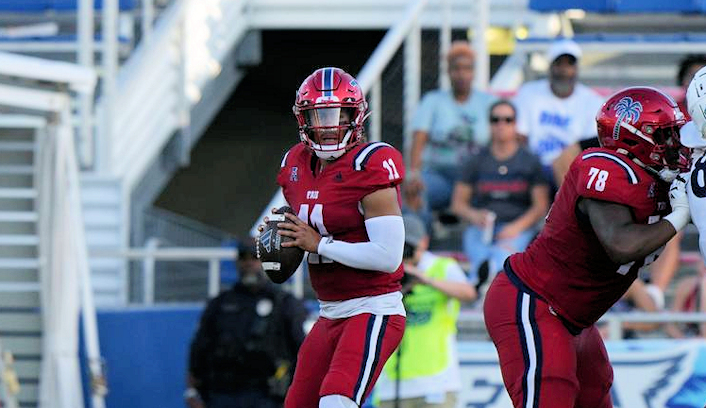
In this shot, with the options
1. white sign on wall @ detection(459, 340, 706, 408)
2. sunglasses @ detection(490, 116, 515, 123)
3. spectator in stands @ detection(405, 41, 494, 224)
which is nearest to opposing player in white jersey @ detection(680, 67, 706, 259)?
white sign on wall @ detection(459, 340, 706, 408)

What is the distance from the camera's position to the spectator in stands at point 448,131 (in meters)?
10.9

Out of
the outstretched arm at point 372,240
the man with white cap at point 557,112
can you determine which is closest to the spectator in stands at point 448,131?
the man with white cap at point 557,112

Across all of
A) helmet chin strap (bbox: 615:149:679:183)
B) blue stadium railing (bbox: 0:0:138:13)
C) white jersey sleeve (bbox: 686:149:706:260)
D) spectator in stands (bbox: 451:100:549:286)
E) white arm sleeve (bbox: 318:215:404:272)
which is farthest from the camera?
blue stadium railing (bbox: 0:0:138:13)

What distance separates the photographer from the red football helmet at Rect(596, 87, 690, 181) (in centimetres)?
636

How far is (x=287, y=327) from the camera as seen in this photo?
9.49 metres

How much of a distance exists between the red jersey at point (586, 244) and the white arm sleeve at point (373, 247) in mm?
553

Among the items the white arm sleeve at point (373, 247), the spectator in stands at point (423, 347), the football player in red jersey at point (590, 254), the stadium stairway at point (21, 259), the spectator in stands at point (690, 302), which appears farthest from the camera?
the stadium stairway at point (21, 259)

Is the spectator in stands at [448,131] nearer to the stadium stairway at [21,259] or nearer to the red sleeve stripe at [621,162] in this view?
the stadium stairway at [21,259]

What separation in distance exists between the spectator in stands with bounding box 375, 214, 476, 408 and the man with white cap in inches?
84.5

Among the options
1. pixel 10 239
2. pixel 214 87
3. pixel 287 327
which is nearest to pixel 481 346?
pixel 287 327

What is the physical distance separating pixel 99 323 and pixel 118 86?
8.59 ft

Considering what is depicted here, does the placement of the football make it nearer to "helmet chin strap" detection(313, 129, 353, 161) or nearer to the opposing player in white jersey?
"helmet chin strap" detection(313, 129, 353, 161)

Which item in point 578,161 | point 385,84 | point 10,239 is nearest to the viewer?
point 578,161

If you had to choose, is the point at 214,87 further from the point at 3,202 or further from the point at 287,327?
the point at 287,327
